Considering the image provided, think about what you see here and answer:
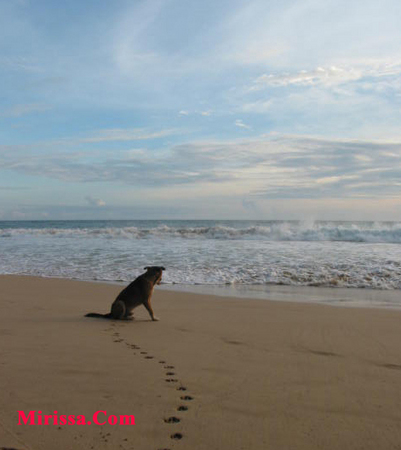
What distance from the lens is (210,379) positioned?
3.71 metres

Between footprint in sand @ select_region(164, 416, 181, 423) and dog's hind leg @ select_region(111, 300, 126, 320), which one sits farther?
dog's hind leg @ select_region(111, 300, 126, 320)

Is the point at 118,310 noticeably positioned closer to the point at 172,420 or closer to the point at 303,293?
the point at 172,420

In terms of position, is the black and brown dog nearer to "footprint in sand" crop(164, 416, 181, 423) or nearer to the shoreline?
the shoreline

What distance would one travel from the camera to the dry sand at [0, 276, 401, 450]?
2703mm

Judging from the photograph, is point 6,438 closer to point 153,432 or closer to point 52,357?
point 153,432

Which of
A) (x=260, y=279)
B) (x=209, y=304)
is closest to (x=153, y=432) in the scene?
(x=209, y=304)

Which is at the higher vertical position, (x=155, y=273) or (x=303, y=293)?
(x=155, y=273)

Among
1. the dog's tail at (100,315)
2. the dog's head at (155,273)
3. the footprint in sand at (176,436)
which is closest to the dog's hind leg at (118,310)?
the dog's tail at (100,315)

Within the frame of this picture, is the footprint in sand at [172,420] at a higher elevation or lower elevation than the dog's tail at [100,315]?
higher

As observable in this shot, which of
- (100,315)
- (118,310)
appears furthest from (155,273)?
(100,315)

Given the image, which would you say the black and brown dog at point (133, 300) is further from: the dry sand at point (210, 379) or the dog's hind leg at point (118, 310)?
the dry sand at point (210, 379)

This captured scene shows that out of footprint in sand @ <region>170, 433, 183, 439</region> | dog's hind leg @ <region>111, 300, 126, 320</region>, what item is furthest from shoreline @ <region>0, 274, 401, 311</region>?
footprint in sand @ <region>170, 433, 183, 439</region>

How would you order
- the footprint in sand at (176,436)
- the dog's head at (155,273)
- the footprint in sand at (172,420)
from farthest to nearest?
the dog's head at (155,273)
the footprint in sand at (172,420)
the footprint in sand at (176,436)

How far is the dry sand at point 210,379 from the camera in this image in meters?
2.70
